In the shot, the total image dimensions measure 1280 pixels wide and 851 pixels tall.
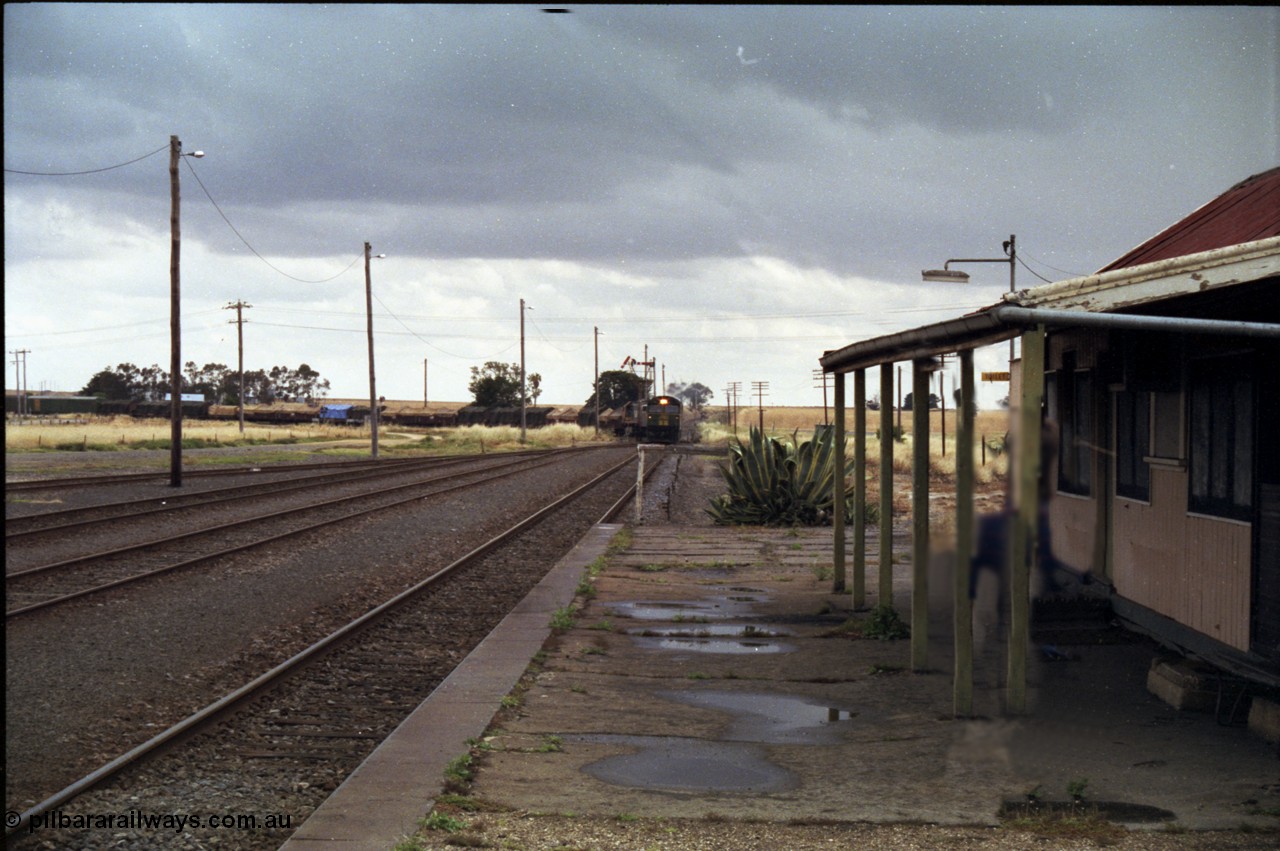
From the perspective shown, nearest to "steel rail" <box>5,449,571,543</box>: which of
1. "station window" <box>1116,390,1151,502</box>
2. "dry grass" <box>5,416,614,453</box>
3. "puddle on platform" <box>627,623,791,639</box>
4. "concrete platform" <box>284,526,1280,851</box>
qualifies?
"puddle on platform" <box>627,623,791,639</box>

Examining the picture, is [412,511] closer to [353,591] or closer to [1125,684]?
[353,591]

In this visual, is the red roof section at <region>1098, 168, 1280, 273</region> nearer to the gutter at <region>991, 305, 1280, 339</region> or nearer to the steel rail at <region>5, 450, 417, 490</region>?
the gutter at <region>991, 305, 1280, 339</region>

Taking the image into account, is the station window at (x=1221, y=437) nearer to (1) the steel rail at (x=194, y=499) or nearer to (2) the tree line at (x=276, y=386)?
(1) the steel rail at (x=194, y=499)

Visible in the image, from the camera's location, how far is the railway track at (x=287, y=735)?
509 cm

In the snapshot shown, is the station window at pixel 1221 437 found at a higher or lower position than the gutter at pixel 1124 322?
lower

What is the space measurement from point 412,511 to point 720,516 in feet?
18.9

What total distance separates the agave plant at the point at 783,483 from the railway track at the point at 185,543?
6.50 m

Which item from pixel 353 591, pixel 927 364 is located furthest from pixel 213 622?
pixel 927 364

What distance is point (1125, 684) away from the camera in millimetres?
7102

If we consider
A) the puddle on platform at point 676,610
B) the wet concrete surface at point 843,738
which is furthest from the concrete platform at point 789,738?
the puddle on platform at point 676,610

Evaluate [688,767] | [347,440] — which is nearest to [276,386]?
[347,440]

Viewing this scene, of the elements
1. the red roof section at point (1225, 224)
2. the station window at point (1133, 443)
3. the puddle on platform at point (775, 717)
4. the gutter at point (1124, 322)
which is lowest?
the puddle on platform at point (775, 717)

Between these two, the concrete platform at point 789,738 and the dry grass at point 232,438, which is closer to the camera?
the concrete platform at point 789,738

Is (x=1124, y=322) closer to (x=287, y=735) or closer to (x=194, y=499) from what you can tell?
(x=287, y=735)
